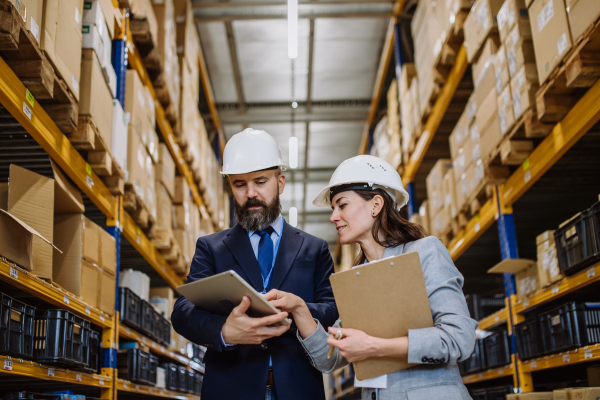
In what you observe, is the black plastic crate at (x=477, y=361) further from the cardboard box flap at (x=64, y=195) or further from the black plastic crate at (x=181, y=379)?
the cardboard box flap at (x=64, y=195)

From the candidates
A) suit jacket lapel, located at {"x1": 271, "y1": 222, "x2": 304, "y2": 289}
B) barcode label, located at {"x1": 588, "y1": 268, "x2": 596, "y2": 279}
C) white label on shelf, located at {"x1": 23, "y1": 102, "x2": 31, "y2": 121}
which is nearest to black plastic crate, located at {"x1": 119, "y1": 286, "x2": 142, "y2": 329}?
white label on shelf, located at {"x1": 23, "y1": 102, "x2": 31, "y2": 121}

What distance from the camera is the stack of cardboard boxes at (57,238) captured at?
2918 mm

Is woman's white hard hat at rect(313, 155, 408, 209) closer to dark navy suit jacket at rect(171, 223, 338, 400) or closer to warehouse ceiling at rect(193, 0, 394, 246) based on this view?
dark navy suit jacket at rect(171, 223, 338, 400)

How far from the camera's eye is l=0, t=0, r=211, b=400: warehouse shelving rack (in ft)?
9.38

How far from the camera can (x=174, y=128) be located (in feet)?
22.9

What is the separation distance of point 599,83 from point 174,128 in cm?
485

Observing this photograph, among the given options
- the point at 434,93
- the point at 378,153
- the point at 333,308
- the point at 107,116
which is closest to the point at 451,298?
the point at 333,308

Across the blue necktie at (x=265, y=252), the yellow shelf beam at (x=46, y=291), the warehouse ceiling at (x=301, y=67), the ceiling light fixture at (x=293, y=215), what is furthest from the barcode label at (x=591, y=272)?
the ceiling light fixture at (x=293, y=215)

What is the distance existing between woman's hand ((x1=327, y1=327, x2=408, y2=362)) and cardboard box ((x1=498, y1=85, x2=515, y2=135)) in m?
2.94

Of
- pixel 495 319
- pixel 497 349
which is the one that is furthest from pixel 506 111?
pixel 497 349

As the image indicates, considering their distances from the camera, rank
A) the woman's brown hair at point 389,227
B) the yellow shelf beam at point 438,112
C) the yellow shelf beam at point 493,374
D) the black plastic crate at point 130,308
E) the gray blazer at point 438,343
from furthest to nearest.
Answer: the yellow shelf beam at point 438,112 → the yellow shelf beam at point 493,374 → the black plastic crate at point 130,308 → the woman's brown hair at point 389,227 → the gray blazer at point 438,343

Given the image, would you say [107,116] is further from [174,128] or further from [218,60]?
[218,60]

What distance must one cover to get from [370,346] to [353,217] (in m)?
0.64

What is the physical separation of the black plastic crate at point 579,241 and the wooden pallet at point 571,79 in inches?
27.8
